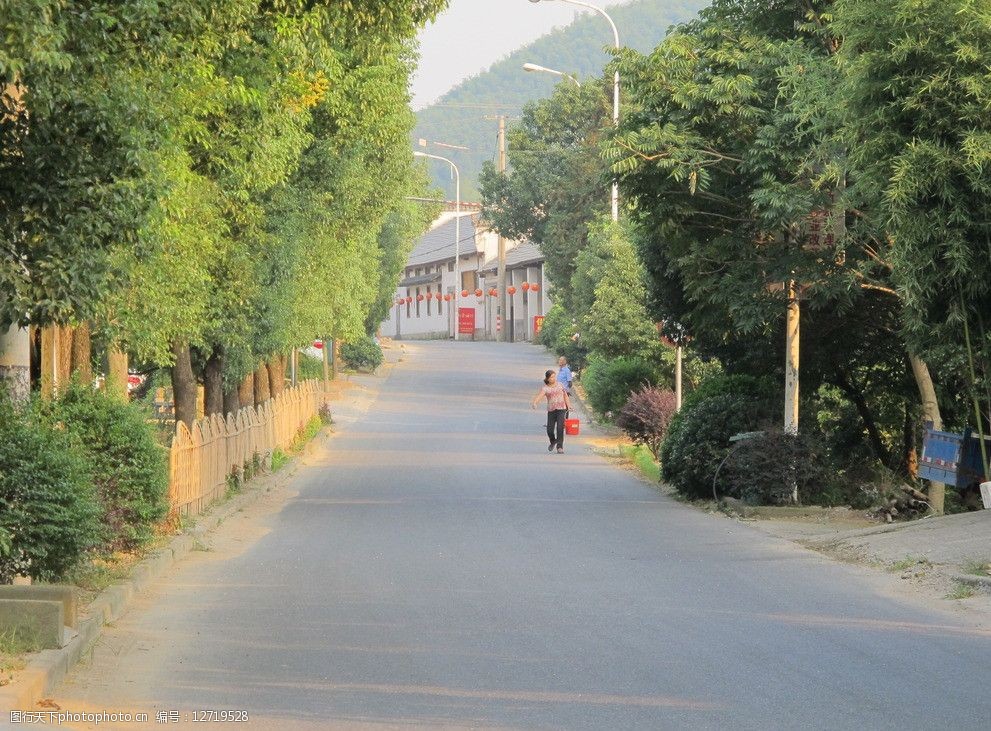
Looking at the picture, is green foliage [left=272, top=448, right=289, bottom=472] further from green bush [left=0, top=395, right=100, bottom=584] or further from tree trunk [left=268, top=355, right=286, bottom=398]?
green bush [left=0, top=395, right=100, bottom=584]

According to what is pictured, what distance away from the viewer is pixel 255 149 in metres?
16.2

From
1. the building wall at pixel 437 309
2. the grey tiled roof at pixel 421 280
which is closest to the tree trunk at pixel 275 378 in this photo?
the building wall at pixel 437 309

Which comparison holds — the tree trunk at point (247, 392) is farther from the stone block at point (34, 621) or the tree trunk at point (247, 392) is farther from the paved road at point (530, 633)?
the stone block at point (34, 621)

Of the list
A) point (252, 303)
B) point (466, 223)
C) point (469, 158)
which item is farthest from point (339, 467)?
point (469, 158)

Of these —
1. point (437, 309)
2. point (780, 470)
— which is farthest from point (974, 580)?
point (437, 309)

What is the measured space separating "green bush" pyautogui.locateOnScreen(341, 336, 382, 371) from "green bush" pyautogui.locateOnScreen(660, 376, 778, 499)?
3763cm

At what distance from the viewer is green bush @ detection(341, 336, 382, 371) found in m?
59.9

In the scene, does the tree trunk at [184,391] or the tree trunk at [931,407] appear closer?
the tree trunk at [931,407]

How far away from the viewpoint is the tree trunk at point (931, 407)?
18.5 m

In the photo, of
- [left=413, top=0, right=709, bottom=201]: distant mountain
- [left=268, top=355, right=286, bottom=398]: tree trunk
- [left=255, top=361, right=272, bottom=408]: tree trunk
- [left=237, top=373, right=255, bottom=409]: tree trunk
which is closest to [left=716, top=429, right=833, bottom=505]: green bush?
[left=237, top=373, right=255, bottom=409]: tree trunk

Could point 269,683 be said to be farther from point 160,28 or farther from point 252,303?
point 252,303

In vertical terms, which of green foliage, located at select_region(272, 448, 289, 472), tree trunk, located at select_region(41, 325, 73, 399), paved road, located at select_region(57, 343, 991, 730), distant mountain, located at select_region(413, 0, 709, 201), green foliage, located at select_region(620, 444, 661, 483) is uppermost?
distant mountain, located at select_region(413, 0, 709, 201)

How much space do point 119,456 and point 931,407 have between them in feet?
34.9

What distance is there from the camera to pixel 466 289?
102 m
